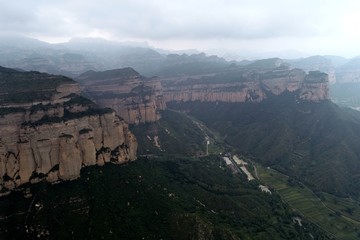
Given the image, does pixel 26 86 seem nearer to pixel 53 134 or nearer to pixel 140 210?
pixel 53 134

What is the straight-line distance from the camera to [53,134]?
12169cm

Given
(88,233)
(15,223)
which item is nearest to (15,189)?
(15,223)

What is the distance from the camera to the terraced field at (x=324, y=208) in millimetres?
153575

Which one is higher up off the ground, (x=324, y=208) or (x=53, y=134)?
(x=53, y=134)

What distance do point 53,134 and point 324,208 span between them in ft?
343

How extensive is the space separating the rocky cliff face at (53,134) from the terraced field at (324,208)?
6987 centimetres

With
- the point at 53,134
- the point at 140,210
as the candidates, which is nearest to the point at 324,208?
the point at 140,210

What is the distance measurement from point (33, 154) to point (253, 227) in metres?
65.6

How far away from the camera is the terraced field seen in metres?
154

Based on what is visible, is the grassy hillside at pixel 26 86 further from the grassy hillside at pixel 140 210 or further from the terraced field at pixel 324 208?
the terraced field at pixel 324 208

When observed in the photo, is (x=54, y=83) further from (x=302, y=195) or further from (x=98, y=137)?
(x=302, y=195)

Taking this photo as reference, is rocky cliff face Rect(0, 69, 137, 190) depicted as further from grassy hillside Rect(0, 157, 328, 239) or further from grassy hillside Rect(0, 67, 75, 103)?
grassy hillside Rect(0, 157, 328, 239)

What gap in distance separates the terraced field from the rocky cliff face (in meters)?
69.9

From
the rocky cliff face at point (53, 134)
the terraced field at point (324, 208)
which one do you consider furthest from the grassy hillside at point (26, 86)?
the terraced field at point (324, 208)
